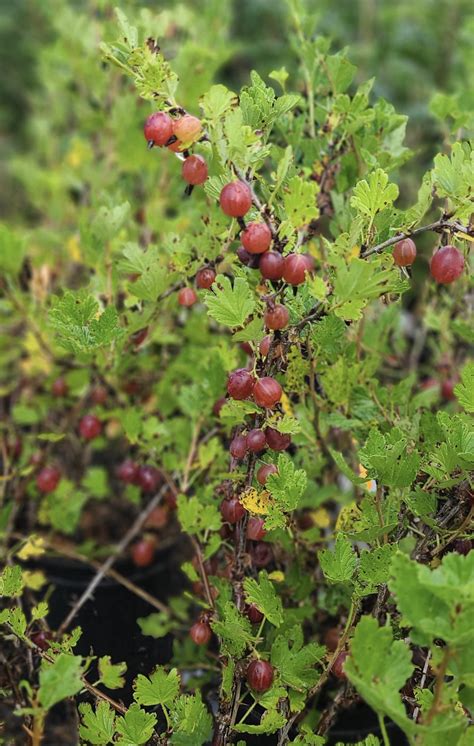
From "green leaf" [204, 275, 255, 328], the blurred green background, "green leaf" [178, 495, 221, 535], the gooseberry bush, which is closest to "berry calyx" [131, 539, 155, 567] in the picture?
the gooseberry bush

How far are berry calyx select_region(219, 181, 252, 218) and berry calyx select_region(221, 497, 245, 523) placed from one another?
11.4 inches

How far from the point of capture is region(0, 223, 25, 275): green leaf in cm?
101

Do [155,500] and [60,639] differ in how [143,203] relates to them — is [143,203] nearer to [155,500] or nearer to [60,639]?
[155,500]

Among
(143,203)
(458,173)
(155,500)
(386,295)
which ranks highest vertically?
(458,173)

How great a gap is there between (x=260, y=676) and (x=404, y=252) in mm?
424

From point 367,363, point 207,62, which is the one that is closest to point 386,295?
point 367,363

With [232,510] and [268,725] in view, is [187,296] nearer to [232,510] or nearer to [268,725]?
[232,510]

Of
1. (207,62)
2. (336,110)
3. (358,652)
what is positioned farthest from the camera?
(207,62)

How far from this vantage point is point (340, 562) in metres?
0.66

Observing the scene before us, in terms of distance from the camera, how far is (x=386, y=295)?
26.2 inches

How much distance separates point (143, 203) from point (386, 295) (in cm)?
92

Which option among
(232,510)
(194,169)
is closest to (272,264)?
(194,169)

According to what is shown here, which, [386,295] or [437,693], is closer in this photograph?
[437,693]

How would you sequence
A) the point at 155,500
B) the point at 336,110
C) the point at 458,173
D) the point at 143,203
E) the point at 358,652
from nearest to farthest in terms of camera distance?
the point at 358,652 → the point at 458,173 → the point at 336,110 → the point at 155,500 → the point at 143,203
